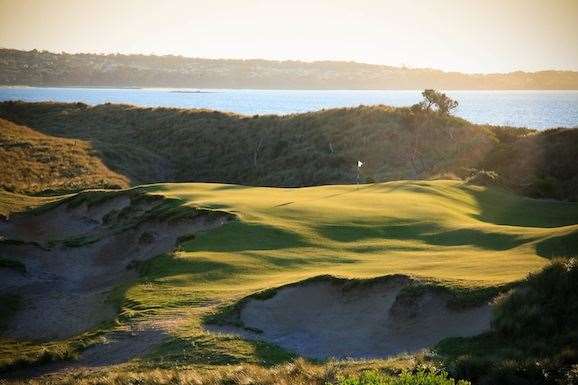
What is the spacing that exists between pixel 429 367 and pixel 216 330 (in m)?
6.64

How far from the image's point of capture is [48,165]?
207 ft

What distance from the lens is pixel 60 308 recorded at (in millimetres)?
22078

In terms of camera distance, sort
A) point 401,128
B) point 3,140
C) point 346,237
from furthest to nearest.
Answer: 1. point 401,128
2. point 3,140
3. point 346,237

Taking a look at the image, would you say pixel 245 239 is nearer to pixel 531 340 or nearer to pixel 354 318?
pixel 354 318

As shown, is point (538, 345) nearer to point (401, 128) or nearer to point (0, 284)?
point (0, 284)

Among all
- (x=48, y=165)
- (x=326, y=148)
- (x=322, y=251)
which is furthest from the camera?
(x=326, y=148)

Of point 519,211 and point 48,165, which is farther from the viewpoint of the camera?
point 48,165

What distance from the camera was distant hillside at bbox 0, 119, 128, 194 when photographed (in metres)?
55.7

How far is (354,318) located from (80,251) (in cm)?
1922

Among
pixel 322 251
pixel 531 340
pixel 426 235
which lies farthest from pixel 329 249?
pixel 531 340

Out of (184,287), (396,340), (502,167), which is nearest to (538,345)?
(396,340)

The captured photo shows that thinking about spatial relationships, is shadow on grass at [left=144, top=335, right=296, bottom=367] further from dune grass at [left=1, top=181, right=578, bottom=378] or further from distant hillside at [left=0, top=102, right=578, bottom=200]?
distant hillside at [left=0, top=102, right=578, bottom=200]

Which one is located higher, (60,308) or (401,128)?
(401,128)

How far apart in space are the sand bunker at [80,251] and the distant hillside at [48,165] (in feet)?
50.3
